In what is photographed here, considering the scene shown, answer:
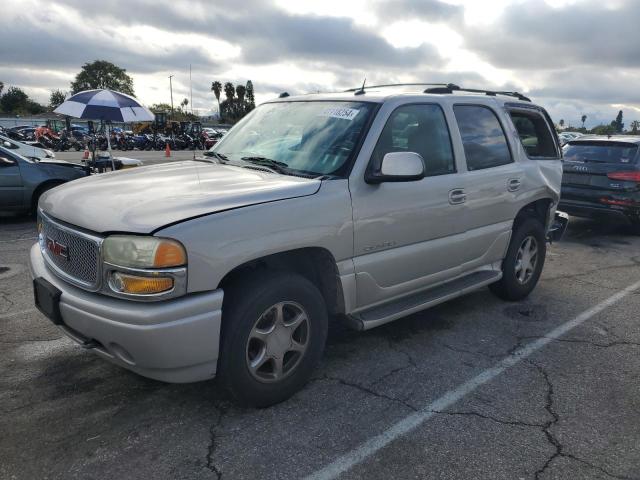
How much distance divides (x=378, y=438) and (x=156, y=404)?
1.33 metres

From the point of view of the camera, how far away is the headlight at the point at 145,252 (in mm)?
2455

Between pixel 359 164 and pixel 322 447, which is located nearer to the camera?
pixel 322 447

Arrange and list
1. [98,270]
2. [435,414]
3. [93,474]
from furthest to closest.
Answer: [435,414] < [98,270] < [93,474]

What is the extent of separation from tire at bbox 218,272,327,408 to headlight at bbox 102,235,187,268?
1.40 feet

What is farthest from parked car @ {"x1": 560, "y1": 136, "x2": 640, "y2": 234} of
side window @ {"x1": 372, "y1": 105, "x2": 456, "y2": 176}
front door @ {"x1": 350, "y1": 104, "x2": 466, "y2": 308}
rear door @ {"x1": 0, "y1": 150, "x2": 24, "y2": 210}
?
rear door @ {"x1": 0, "y1": 150, "x2": 24, "y2": 210}

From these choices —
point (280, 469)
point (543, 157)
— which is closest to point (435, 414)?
point (280, 469)

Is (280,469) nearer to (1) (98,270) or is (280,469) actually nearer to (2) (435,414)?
(2) (435,414)

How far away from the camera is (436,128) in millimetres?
3936

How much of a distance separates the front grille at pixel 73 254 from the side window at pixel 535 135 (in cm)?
401

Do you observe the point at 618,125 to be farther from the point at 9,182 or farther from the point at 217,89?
the point at 217,89

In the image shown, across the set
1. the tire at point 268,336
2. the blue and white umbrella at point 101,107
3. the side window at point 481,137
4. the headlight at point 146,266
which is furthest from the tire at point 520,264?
the blue and white umbrella at point 101,107

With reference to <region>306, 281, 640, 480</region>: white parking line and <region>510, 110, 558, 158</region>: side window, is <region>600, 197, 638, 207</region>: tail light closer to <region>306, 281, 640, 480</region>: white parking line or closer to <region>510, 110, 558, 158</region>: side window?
<region>510, 110, 558, 158</region>: side window

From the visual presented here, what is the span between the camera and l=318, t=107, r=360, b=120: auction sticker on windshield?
355 cm

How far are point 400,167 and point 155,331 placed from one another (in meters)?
1.72
